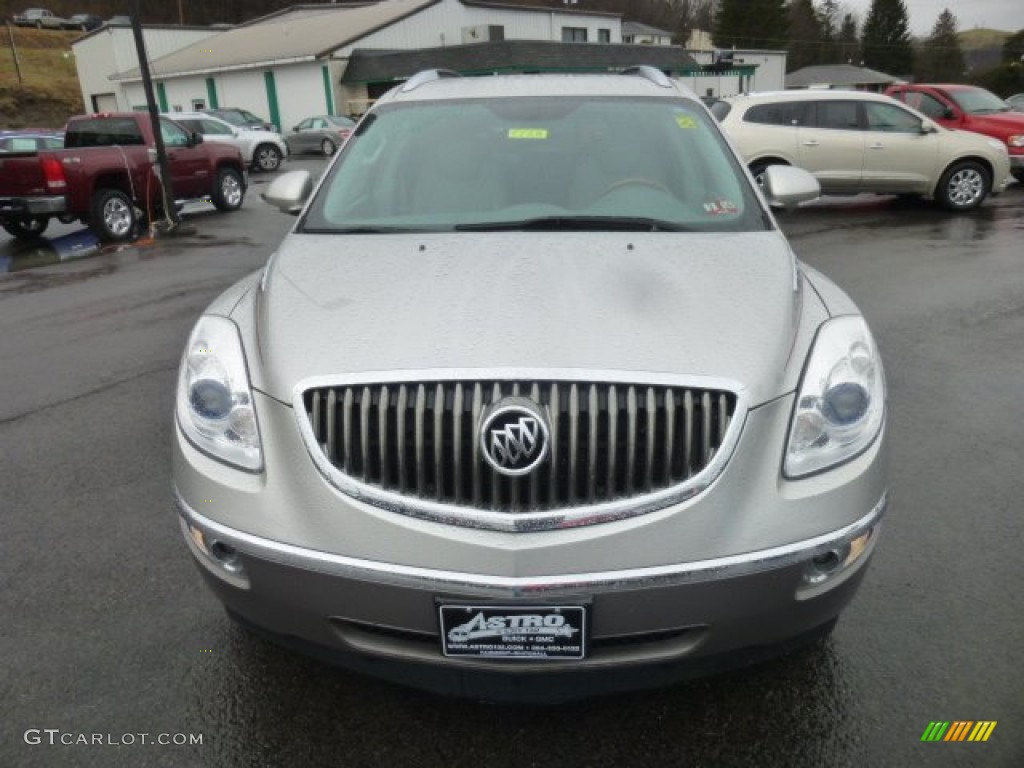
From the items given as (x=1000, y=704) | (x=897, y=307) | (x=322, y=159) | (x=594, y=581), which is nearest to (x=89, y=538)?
(x=594, y=581)

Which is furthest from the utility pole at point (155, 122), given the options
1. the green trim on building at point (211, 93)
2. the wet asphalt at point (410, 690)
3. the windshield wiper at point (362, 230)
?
the green trim on building at point (211, 93)

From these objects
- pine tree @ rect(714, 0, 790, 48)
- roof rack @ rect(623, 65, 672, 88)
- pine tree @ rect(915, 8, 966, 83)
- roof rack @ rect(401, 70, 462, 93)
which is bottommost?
pine tree @ rect(915, 8, 966, 83)

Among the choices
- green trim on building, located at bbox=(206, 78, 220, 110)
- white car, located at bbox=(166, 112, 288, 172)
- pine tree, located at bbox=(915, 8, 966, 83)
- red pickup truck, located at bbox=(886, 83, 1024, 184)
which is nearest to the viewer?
red pickup truck, located at bbox=(886, 83, 1024, 184)

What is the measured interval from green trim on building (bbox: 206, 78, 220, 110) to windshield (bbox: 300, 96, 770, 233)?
42448 millimetres

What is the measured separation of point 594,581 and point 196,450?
1.13 meters

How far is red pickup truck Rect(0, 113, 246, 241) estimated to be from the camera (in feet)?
35.8

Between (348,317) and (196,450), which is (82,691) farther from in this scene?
(348,317)

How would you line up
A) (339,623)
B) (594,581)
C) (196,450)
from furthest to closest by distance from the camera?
(196,450) < (339,623) < (594,581)

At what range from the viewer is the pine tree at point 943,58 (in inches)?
3194

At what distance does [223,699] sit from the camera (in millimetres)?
2477

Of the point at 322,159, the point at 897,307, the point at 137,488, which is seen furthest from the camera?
the point at 322,159

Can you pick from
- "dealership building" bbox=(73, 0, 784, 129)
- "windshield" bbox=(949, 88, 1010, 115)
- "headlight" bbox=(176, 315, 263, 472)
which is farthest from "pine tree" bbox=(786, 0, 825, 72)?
"headlight" bbox=(176, 315, 263, 472)

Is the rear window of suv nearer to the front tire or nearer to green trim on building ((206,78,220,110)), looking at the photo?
the front tire

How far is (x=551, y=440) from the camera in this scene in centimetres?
192
